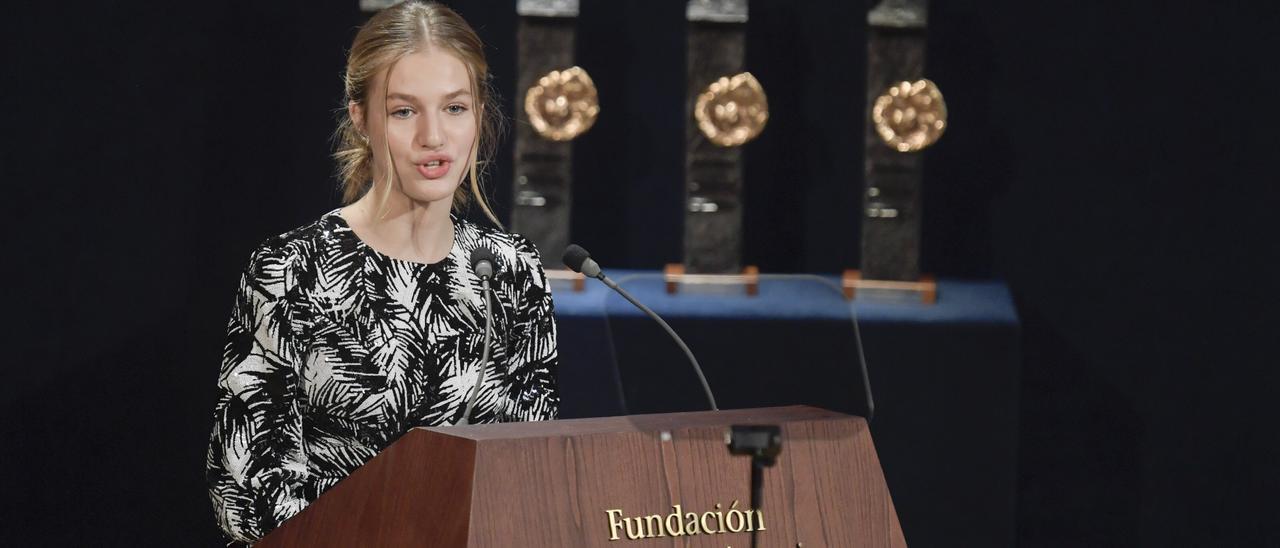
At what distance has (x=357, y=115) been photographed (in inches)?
91.4

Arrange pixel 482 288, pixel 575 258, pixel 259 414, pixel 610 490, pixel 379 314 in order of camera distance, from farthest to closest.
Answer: pixel 482 288, pixel 379 314, pixel 259 414, pixel 575 258, pixel 610 490

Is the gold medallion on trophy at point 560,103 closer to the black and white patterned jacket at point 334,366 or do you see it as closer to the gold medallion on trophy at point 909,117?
the gold medallion on trophy at point 909,117

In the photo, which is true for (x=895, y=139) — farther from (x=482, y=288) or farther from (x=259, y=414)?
(x=259, y=414)

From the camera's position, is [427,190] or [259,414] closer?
[259,414]

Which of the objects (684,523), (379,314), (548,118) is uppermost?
(548,118)

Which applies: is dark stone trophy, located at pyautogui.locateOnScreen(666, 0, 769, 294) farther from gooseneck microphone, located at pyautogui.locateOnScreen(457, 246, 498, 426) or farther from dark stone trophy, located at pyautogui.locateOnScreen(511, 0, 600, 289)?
gooseneck microphone, located at pyautogui.locateOnScreen(457, 246, 498, 426)

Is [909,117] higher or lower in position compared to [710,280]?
higher

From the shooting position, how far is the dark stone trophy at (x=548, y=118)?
3463 mm

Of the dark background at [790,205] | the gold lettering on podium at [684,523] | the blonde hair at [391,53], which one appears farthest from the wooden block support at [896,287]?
the gold lettering on podium at [684,523]

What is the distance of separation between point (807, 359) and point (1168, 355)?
1.36 m

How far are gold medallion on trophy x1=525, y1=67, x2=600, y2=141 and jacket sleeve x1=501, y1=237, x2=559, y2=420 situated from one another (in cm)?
102

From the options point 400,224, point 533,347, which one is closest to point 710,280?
point 533,347

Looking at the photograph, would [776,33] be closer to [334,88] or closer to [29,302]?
[334,88]

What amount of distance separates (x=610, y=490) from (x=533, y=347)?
0.79 metres
